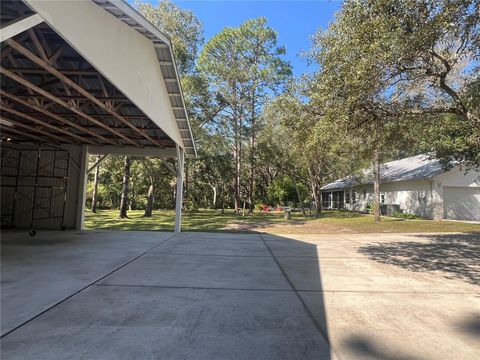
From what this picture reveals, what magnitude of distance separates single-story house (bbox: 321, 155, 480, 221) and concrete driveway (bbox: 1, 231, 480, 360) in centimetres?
1391

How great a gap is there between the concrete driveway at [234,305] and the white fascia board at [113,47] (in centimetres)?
342

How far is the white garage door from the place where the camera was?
2189 cm

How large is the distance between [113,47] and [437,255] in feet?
→ 29.7

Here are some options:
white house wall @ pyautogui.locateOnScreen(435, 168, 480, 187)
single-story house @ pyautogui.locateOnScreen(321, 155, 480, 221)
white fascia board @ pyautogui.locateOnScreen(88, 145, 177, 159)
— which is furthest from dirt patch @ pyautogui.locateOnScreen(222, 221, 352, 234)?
white house wall @ pyautogui.locateOnScreen(435, 168, 480, 187)

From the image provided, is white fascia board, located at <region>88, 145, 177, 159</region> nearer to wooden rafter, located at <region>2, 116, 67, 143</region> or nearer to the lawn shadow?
wooden rafter, located at <region>2, 116, 67, 143</region>

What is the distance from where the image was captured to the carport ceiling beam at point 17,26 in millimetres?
3739

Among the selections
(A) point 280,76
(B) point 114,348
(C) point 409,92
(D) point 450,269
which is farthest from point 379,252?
(A) point 280,76

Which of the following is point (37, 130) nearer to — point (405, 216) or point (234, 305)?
point (234, 305)

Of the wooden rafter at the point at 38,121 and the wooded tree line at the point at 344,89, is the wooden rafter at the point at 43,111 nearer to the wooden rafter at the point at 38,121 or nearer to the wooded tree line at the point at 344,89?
the wooden rafter at the point at 38,121

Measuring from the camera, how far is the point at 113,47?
20.7ft

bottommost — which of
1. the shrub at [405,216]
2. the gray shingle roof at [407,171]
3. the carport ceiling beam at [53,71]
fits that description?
the shrub at [405,216]

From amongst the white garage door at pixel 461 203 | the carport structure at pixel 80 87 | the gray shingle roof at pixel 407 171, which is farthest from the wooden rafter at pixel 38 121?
the white garage door at pixel 461 203

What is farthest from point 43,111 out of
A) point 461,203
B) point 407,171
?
point 407,171

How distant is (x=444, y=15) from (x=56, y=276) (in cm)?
753
